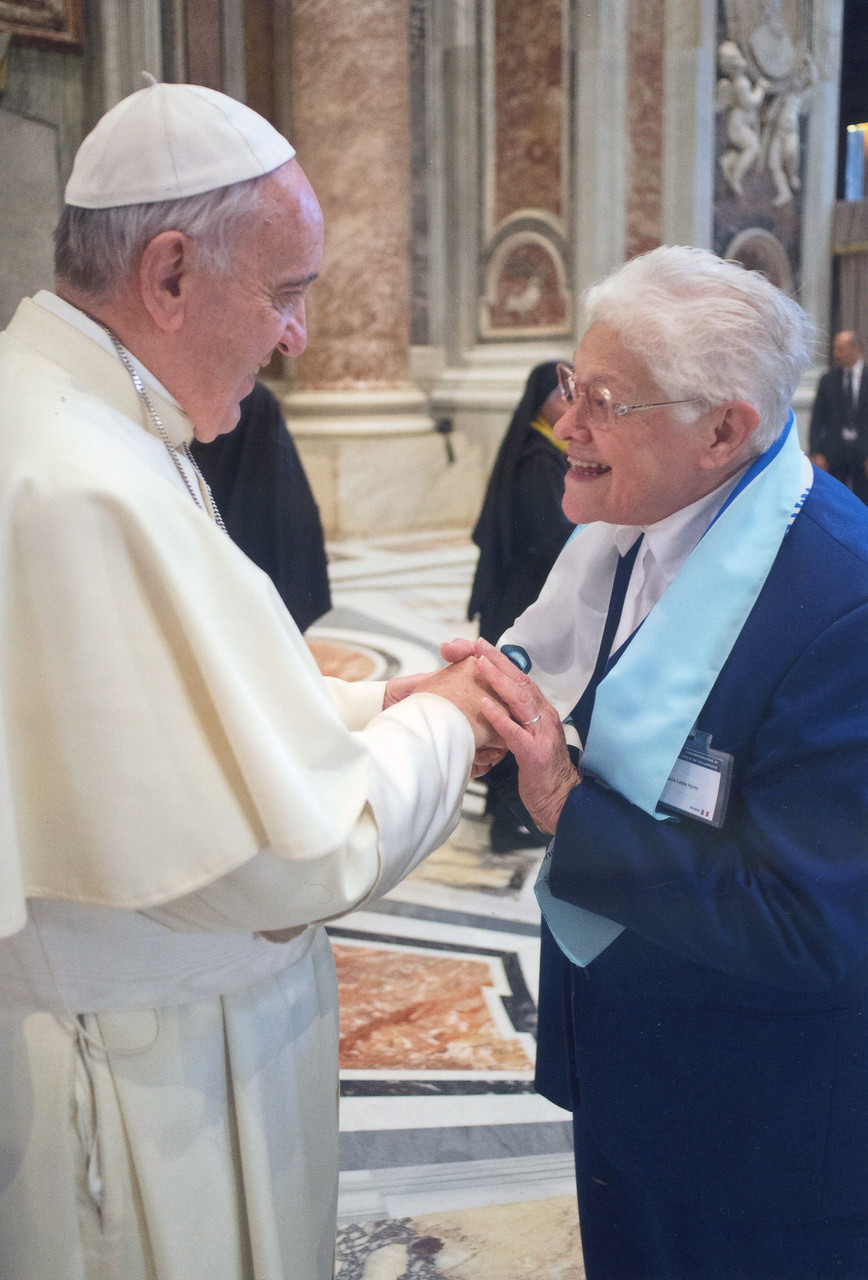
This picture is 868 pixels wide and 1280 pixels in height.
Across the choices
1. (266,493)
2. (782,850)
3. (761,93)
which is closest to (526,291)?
(761,93)

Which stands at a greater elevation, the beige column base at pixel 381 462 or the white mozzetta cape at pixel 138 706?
the white mozzetta cape at pixel 138 706

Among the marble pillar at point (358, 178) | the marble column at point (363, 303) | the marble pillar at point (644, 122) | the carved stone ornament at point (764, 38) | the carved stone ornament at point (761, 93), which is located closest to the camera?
the marble pillar at point (358, 178)

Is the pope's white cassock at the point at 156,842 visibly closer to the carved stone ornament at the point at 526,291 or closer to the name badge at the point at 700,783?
the name badge at the point at 700,783

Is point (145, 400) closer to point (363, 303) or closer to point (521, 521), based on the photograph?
point (521, 521)

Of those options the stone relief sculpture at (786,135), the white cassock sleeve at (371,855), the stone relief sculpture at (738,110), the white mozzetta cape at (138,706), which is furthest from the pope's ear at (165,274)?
the stone relief sculpture at (786,135)

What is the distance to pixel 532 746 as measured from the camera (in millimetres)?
1574

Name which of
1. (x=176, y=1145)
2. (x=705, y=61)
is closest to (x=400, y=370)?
(x=705, y=61)

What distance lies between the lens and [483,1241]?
2350mm

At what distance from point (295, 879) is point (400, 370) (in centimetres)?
928

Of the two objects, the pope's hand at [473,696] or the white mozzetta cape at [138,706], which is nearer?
the white mozzetta cape at [138,706]

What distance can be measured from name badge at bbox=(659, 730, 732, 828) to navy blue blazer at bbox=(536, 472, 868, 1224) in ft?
0.07

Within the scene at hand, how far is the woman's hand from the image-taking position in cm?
157

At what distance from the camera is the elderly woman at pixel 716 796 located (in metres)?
1.38

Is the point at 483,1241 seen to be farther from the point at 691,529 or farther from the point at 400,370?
the point at 400,370
